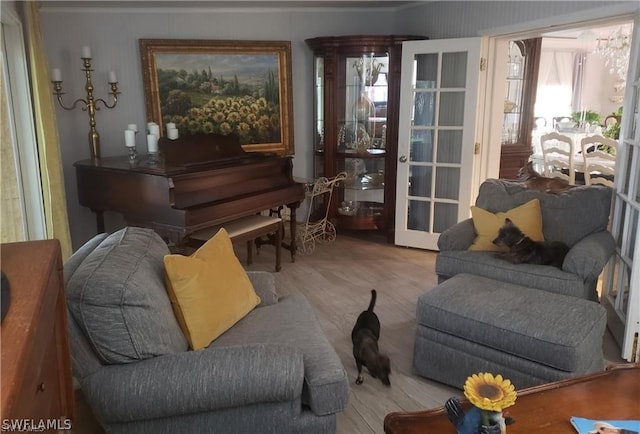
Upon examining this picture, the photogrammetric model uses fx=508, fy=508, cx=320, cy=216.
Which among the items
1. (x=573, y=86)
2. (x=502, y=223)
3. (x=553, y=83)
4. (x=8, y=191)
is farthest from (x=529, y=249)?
Result: (x=573, y=86)

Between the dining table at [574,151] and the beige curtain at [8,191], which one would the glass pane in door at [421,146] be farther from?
the beige curtain at [8,191]

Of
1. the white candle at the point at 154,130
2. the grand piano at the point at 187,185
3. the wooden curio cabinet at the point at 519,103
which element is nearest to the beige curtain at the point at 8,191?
the grand piano at the point at 187,185

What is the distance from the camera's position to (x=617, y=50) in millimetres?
6555

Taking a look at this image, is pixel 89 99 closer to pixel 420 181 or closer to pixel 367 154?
pixel 367 154

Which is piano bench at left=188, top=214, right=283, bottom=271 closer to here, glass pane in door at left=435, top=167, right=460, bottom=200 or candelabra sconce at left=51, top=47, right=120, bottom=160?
candelabra sconce at left=51, top=47, right=120, bottom=160

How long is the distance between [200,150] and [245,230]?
2.54ft

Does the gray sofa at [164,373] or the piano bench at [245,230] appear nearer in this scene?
the gray sofa at [164,373]

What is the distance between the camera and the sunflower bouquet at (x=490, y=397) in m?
1.24

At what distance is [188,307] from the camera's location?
2.01 meters

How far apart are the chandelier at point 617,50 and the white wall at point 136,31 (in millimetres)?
2131

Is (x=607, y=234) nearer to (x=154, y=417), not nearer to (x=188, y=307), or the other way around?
(x=188, y=307)

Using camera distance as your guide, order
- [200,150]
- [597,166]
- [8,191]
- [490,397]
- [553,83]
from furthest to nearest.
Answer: [553,83], [597,166], [200,150], [8,191], [490,397]

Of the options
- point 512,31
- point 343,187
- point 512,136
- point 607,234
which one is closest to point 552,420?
point 607,234

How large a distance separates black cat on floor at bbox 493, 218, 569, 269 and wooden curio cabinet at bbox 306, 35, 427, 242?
2053 mm
